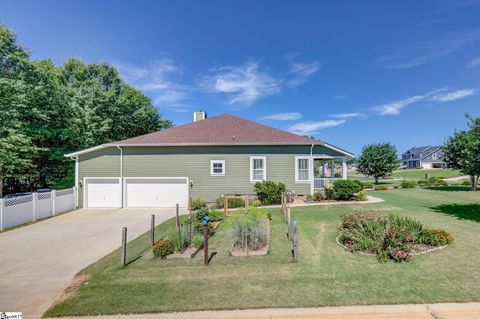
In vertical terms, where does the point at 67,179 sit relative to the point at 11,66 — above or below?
Result: below

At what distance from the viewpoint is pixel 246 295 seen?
440 centimetres

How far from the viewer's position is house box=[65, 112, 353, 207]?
15820 millimetres

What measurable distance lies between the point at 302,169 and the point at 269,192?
3234 millimetres

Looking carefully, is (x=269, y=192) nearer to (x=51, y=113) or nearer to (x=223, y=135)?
(x=223, y=135)

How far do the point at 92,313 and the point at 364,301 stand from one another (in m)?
4.85

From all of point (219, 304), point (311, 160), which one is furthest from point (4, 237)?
point (311, 160)

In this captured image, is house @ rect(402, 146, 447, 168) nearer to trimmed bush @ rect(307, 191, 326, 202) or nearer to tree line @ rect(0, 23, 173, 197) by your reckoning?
trimmed bush @ rect(307, 191, 326, 202)

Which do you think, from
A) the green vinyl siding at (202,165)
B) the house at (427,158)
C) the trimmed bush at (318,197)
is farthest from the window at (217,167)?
the house at (427,158)

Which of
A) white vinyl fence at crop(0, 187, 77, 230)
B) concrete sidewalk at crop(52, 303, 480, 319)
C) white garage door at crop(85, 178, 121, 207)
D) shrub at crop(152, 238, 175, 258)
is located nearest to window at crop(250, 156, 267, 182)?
white garage door at crop(85, 178, 121, 207)

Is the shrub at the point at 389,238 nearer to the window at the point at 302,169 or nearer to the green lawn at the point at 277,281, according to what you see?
the green lawn at the point at 277,281

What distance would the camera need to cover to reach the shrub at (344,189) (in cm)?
1477

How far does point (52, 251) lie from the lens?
769 centimetres

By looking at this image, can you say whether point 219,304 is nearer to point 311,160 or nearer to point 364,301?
point 364,301

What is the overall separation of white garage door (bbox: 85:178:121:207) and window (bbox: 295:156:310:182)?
12.5m
